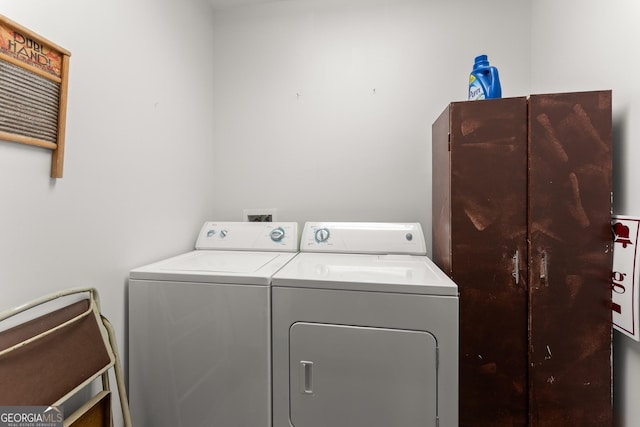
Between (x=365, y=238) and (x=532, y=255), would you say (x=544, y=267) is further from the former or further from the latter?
(x=365, y=238)

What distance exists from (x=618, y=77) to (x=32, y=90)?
2.18 metres

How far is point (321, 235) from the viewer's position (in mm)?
1820

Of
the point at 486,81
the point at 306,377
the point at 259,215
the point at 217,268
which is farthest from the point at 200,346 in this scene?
the point at 486,81

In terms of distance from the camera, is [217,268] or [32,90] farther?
[217,268]

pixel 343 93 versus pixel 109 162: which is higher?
pixel 343 93

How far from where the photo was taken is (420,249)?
5.48ft

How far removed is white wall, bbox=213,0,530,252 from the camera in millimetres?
1848

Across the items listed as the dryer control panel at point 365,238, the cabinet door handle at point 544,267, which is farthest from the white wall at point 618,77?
the dryer control panel at point 365,238

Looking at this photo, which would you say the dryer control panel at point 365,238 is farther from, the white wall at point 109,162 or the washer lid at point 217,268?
the white wall at point 109,162

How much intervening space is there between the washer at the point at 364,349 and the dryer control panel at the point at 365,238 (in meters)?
0.43

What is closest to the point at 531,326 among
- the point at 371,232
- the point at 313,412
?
the point at 371,232

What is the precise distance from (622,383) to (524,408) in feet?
1.29

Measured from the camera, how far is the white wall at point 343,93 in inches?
72.7

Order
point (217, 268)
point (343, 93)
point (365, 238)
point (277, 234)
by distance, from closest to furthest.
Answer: point (217, 268) → point (365, 238) → point (277, 234) → point (343, 93)
